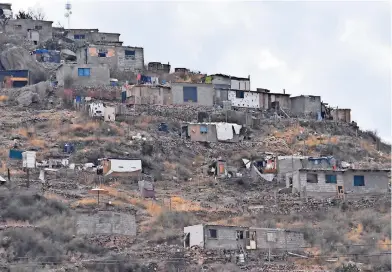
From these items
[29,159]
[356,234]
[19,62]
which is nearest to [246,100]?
[19,62]

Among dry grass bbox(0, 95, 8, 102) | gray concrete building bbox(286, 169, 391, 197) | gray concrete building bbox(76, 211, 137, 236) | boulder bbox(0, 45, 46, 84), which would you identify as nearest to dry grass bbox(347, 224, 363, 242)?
gray concrete building bbox(286, 169, 391, 197)

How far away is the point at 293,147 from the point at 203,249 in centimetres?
1326

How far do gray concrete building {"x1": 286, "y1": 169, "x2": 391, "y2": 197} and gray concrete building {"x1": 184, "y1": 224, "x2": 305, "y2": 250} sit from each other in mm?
4573

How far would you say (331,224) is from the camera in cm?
4081

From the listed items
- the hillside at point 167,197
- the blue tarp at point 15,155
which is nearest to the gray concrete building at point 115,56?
the hillside at point 167,197

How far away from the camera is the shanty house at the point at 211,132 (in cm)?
5019

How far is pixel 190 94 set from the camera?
53.6m

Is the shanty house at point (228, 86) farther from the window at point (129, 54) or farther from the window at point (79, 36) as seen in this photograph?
the window at point (79, 36)

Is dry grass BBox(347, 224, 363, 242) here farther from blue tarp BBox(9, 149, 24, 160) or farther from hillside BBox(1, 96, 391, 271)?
blue tarp BBox(9, 149, 24, 160)

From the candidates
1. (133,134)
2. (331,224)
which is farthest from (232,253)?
(133,134)

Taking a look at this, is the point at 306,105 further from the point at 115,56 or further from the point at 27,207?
the point at 27,207

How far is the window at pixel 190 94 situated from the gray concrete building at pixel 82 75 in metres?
3.35

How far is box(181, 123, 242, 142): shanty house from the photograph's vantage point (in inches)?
1976

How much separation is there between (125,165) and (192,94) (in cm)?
900
